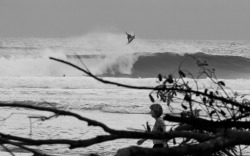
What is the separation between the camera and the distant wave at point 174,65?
1309 inches

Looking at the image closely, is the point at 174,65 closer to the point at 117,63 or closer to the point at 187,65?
the point at 187,65

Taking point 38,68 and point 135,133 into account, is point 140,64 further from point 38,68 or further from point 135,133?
point 135,133

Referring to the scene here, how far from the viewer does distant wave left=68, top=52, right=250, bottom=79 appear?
3325 cm

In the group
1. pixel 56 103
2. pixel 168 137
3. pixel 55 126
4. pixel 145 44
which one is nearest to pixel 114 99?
pixel 56 103

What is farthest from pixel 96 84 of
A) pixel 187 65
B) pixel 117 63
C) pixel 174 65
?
pixel 174 65

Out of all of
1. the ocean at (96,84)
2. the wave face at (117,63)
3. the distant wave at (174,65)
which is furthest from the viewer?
the distant wave at (174,65)

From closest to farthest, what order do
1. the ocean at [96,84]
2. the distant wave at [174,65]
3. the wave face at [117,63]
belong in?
the ocean at [96,84]
the wave face at [117,63]
the distant wave at [174,65]

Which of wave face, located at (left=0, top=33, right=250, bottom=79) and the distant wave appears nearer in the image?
wave face, located at (left=0, top=33, right=250, bottom=79)

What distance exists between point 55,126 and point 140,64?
24314 millimetres

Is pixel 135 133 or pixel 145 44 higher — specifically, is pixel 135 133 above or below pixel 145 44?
below

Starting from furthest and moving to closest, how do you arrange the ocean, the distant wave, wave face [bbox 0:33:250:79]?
the distant wave, wave face [bbox 0:33:250:79], the ocean

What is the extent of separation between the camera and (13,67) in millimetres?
33500

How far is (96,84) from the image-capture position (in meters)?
22.7

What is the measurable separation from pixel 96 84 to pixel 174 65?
14128mm
